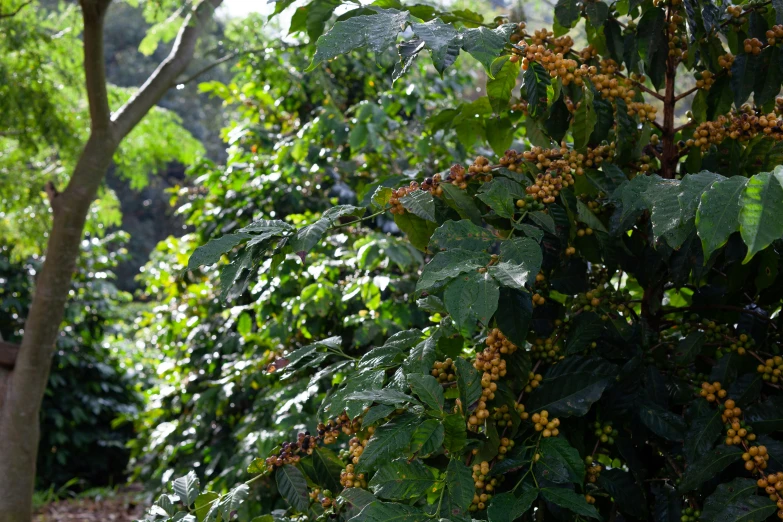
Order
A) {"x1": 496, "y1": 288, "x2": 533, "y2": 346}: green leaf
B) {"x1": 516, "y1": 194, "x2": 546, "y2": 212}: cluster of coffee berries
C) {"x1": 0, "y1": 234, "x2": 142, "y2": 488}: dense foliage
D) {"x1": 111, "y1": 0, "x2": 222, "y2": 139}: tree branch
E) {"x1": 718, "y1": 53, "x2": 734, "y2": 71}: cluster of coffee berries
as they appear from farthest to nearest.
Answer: {"x1": 0, "y1": 234, "x2": 142, "y2": 488}: dense foliage → {"x1": 111, "y1": 0, "x2": 222, "y2": 139}: tree branch → {"x1": 718, "y1": 53, "x2": 734, "y2": 71}: cluster of coffee berries → {"x1": 516, "y1": 194, "x2": 546, "y2": 212}: cluster of coffee berries → {"x1": 496, "y1": 288, "x2": 533, "y2": 346}: green leaf

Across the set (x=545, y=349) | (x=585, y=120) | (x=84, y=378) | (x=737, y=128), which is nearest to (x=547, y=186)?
(x=585, y=120)

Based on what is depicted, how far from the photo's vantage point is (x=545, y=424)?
1.03 meters

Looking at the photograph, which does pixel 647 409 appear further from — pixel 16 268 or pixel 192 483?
pixel 16 268

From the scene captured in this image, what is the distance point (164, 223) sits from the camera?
1502 cm

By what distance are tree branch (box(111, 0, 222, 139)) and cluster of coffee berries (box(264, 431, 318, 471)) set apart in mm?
2046

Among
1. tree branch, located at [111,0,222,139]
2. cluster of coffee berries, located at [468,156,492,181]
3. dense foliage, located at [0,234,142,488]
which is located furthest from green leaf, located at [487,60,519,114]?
dense foliage, located at [0,234,142,488]

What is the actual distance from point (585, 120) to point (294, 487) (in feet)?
2.38

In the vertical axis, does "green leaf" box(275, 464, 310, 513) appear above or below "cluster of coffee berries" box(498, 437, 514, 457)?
above

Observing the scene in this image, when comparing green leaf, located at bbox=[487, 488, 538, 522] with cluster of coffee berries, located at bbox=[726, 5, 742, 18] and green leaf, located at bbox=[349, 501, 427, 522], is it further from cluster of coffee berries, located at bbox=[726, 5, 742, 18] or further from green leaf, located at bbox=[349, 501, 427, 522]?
cluster of coffee berries, located at bbox=[726, 5, 742, 18]

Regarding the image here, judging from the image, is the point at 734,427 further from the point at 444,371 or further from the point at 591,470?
the point at 444,371

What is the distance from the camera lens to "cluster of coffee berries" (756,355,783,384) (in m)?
1.08

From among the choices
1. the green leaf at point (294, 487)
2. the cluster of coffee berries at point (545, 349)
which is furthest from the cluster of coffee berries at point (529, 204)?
the green leaf at point (294, 487)

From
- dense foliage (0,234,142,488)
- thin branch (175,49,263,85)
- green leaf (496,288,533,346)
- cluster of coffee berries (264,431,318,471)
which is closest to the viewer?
green leaf (496,288,533,346)

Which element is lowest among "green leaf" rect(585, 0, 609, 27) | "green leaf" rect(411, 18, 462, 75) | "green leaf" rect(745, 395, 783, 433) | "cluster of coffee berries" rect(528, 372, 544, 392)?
"green leaf" rect(745, 395, 783, 433)
